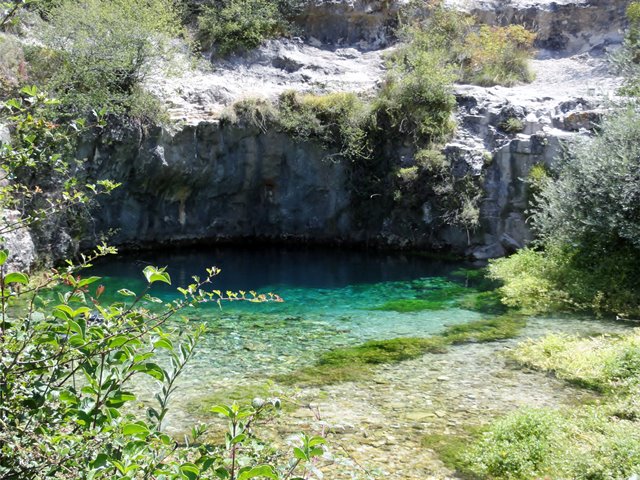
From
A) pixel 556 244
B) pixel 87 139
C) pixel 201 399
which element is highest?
pixel 87 139

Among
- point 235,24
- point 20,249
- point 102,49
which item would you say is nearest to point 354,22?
point 235,24

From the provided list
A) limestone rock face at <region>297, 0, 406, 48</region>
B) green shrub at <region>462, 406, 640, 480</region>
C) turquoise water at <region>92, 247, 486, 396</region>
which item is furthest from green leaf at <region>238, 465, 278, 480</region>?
limestone rock face at <region>297, 0, 406, 48</region>

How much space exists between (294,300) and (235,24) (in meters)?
13.7

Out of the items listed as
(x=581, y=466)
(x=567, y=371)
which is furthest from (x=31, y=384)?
(x=567, y=371)

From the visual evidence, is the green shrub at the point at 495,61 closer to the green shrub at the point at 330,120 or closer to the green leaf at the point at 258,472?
the green shrub at the point at 330,120

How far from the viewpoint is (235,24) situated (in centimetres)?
2238

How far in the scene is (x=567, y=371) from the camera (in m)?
7.95

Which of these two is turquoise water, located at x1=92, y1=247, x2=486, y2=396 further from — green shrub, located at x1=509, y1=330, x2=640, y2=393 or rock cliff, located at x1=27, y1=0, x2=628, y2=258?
green shrub, located at x1=509, y1=330, x2=640, y2=393

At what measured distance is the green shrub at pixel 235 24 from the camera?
22.6m

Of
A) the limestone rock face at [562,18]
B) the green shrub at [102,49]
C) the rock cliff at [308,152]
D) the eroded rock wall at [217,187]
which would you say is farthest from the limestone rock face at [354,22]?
the green shrub at [102,49]

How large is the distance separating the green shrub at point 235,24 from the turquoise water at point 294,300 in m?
8.67

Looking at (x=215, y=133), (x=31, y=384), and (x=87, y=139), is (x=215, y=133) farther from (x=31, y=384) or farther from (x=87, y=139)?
(x=31, y=384)

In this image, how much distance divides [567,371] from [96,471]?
291 inches

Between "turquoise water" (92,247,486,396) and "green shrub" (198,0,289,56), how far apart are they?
867 centimetres
